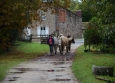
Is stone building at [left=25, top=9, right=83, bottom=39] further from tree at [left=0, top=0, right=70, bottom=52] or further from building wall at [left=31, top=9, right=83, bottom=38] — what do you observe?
tree at [left=0, top=0, right=70, bottom=52]

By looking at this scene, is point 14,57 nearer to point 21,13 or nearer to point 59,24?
point 21,13

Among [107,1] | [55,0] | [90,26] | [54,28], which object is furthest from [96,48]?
[54,28]

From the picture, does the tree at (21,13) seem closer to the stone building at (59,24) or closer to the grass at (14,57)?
the grass at (14,57)

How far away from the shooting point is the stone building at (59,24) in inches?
2697

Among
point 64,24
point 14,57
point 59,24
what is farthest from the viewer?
point 64,24

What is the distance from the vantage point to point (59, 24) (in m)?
70.8

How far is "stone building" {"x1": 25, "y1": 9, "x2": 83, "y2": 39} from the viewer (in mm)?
68500

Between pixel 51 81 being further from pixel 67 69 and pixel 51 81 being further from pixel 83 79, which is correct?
pixel 67 69

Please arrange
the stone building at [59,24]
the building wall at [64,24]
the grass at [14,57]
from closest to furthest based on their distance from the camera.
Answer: the grass at [14,57]
the stone building at [59,24]
the building wall at [64,24]

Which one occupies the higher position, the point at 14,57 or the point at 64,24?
the point at 64,24

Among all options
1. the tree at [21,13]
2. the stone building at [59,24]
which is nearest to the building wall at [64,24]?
the stone building at [59,24]

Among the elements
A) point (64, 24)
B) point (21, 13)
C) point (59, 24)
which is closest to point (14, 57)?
point (21, 13)

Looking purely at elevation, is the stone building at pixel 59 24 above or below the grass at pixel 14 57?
above

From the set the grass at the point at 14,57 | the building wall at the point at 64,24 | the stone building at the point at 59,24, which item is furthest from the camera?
the building wall at the point at 64,24
